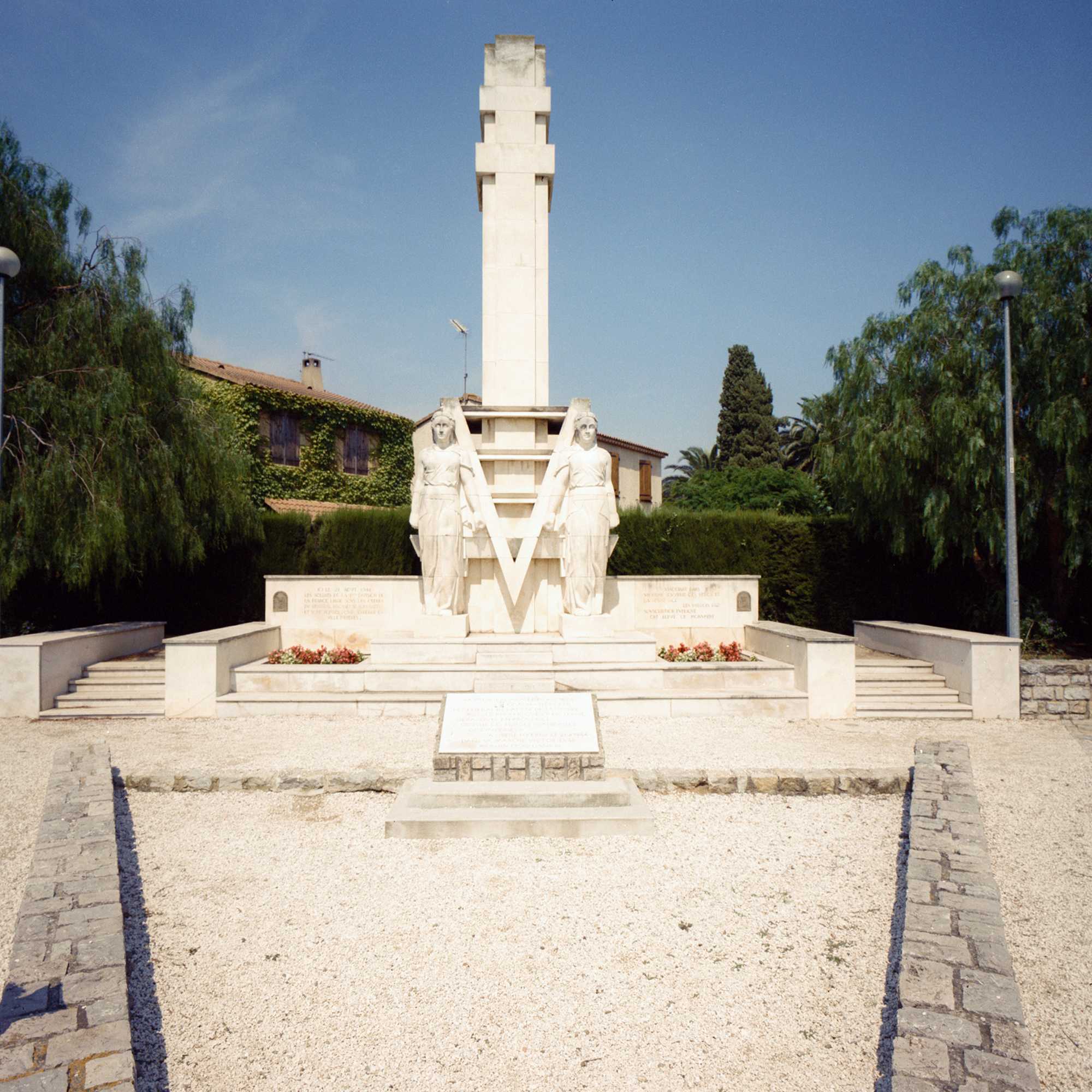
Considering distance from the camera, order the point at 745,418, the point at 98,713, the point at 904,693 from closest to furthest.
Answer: the point at 98,713, the point at 904,693, the point at 745,418

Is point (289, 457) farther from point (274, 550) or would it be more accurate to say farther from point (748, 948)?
point (748, 948)

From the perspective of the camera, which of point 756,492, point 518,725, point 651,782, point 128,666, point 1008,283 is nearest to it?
point 518,725

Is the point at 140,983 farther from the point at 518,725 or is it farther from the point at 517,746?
the point at 518,725

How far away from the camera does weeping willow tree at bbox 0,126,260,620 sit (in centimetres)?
1052

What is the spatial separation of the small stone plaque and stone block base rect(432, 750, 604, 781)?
0.14 ft

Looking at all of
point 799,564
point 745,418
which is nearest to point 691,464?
point 745,418

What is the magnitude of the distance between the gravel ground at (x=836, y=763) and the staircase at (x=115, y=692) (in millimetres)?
403

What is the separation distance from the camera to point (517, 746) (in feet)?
17.1

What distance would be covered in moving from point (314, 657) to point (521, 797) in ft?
20.0

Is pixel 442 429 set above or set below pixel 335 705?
above

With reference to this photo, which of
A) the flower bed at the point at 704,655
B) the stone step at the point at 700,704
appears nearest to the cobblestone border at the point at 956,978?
the stone step at the point at 700,704

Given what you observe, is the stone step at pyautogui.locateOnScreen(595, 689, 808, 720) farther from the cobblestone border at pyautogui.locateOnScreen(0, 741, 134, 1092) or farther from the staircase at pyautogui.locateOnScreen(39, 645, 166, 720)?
the staircase at pyautogui.locateOnScreen(39, 645, 166, 720)

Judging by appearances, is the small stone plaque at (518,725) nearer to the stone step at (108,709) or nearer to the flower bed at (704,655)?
the flower bed at (704,655)

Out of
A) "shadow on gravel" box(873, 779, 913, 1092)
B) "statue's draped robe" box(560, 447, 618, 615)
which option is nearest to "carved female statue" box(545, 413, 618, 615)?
"statue's draped robe" box(560, 447, 618, 615)
